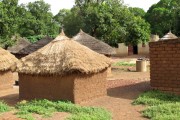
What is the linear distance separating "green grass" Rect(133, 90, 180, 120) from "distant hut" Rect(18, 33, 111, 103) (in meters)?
1.87

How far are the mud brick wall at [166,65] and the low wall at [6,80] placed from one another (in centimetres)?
789

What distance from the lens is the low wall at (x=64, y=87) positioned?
1120 centimetres

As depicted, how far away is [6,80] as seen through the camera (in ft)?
53.9

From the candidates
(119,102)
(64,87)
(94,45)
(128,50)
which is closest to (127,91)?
(119,102)

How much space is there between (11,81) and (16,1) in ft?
30.8

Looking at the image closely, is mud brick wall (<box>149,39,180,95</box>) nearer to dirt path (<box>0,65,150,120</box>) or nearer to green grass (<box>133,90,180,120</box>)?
green grass (<box>133,90,180,120</box>)

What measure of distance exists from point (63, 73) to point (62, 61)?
21.9 inches

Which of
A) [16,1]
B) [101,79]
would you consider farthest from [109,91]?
[16,1]

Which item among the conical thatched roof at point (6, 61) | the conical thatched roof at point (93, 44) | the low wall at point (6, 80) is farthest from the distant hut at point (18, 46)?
the low wall at point (6, 80)

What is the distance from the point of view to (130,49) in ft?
152

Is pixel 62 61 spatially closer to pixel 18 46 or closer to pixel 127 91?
pixel 127 91

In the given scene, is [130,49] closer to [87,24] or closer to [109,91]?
[87,24]

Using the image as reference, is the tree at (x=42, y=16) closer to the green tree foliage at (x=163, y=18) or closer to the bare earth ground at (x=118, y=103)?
the green tree foliage at (x=163, y=18)

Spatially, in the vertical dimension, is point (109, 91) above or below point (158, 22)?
below
